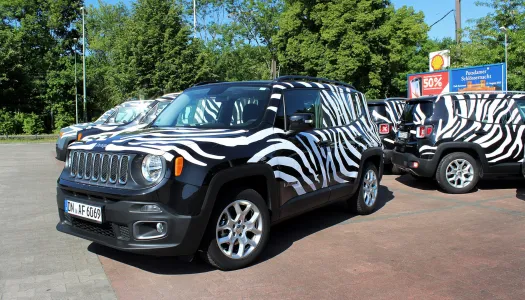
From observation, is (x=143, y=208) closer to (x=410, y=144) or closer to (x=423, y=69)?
(x=410, y=144)

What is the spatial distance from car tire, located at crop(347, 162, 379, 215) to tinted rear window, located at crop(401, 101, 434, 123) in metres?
2.26

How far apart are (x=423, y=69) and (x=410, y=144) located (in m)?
28.8

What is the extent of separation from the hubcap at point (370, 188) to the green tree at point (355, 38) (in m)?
19.6

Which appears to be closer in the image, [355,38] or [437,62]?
[437,62]

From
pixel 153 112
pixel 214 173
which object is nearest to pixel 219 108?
pixel 214 173

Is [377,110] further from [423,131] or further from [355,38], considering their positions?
[355,38]

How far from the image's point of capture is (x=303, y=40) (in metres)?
28.4

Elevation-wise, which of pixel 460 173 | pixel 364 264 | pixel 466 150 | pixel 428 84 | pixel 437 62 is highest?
pixel 437 62

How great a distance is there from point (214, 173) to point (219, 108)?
1.34 meters

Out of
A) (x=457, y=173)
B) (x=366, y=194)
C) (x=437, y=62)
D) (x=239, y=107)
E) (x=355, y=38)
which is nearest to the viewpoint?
(x=239, y=107)

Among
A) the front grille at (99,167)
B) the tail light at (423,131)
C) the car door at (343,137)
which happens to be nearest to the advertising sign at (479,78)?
the tail light at (423,131)

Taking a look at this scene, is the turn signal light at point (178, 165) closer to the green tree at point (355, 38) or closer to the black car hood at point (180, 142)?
the black car hood at point (180, 142)

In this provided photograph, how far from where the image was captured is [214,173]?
390 cm

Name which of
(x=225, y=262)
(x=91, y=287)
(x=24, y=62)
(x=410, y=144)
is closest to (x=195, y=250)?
(x=225, y=262)
